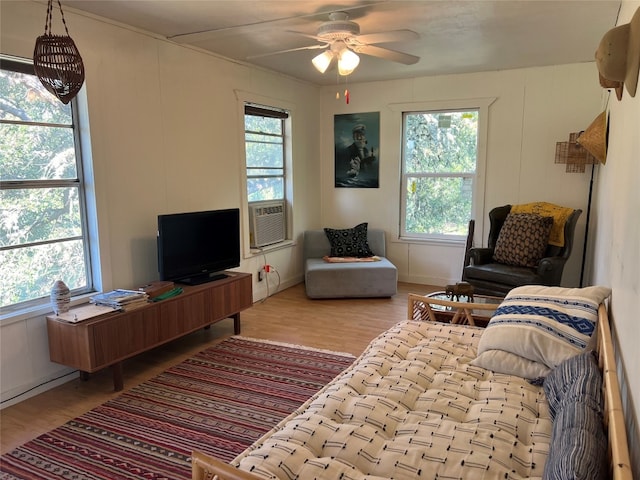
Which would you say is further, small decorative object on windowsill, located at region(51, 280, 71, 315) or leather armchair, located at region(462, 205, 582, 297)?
leather armchair, located at region(462, 205, 582, 297)

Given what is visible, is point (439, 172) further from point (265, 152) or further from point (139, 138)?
point (139, 138)

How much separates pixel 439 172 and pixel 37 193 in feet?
13.6

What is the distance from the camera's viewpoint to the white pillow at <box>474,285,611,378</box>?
1.95 metres

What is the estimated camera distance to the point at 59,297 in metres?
2.90

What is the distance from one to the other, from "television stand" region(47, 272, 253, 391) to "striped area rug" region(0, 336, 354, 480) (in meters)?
0.25

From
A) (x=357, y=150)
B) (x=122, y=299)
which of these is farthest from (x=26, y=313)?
(x=357, y=150)

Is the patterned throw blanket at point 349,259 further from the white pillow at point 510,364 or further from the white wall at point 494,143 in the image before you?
the white pillow at point 510,364

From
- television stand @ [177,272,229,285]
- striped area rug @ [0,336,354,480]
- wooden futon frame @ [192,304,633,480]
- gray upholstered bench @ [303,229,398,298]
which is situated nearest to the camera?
wooden futon frame @ [192,304,633,480]

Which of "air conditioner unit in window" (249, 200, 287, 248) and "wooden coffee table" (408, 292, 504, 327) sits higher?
"air conditioner unit in window" (249, 200, 287, 248)

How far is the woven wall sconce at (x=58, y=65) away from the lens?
234cm

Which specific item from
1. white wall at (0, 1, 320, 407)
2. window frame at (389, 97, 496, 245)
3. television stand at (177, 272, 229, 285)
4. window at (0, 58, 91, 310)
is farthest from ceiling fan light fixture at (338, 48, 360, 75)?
window frame at (389, 97, 496, 245)

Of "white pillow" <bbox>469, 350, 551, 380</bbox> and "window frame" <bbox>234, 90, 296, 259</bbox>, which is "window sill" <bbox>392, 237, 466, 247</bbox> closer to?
"window frame" <bbox>234, 90, 296, 259</bbox>

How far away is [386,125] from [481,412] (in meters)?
4.43

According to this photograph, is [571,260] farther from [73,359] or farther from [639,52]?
[73,359]
